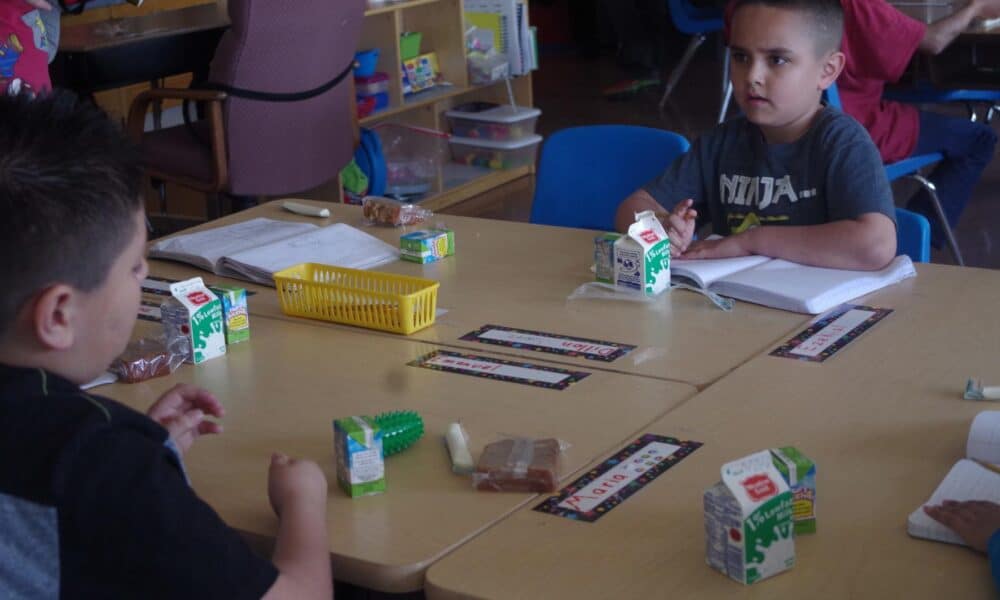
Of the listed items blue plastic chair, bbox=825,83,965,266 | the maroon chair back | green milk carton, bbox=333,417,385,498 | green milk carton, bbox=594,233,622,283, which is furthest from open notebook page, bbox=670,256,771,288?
the maroon chair back

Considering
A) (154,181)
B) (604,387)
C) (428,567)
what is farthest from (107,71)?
(428,567)

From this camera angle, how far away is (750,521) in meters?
1.18

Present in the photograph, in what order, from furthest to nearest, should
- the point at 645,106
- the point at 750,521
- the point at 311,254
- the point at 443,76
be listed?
1. the point at 645,106
2. the point at 443,76
3. the point at 311,254
4. the point at 750,521

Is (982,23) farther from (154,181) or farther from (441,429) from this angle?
(441,429)

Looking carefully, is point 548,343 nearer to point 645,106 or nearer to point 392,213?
point 392,213

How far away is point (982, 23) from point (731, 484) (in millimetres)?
3211

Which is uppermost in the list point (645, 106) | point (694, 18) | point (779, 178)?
point (779, 178)

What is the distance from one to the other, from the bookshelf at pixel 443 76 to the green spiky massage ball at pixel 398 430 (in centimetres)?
348

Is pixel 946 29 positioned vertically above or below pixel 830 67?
below

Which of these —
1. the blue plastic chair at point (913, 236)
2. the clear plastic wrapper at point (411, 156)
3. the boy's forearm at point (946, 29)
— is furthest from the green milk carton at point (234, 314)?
the clear plastic wrapper at point (411, 156)

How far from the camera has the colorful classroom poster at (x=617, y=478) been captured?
1355 mm

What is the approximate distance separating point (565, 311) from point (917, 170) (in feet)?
6.69

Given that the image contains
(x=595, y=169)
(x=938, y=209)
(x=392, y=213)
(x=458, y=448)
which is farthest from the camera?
(x=938, y=209)

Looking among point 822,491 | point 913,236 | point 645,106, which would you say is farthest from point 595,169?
point 645,106
